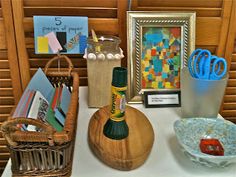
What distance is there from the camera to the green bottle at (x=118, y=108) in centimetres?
66

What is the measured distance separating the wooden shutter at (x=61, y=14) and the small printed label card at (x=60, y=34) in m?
0.02

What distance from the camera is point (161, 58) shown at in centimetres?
97

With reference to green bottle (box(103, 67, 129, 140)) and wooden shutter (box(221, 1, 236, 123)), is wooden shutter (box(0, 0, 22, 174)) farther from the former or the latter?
wooden shutter (box(221, 1, 236, 123))

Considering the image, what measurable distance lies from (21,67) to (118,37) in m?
0.39

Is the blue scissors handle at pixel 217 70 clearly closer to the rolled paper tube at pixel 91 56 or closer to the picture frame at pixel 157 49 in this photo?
the picture frame at pixel 157 49

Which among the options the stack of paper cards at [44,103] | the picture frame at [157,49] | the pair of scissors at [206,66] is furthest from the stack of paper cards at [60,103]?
the pair of scissors at [206,66]

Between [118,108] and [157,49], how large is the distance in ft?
1.19

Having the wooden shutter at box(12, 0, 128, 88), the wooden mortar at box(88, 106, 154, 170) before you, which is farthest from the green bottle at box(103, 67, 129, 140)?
the wooden shutter at box(12, 0, 128, 88)

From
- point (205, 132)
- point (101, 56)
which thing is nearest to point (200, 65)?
point (205, 132)

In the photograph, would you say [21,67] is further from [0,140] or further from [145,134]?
[145,134]

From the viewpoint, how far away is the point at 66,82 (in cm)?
93

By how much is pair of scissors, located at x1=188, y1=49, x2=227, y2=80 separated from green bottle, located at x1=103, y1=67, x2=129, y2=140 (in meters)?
0.26

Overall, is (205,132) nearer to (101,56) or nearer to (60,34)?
(101,56)

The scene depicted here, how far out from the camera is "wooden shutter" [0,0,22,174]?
0.95 m
